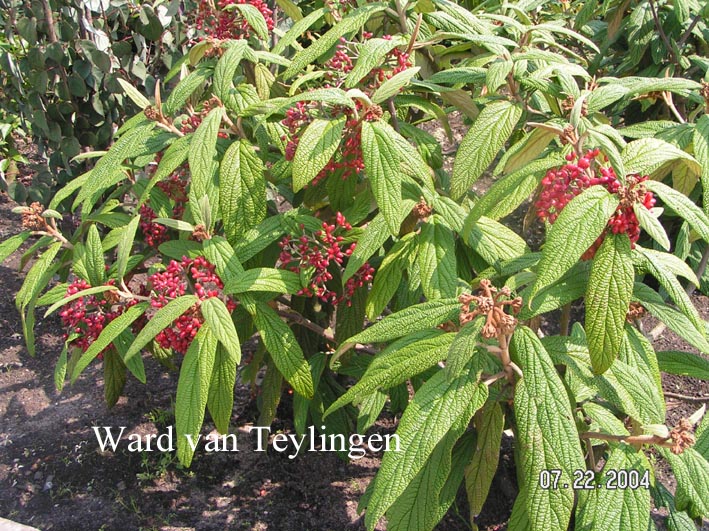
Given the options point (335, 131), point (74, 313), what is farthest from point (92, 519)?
point (335, 131)

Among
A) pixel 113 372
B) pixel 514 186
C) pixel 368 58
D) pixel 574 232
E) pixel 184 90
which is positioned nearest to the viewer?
pixel 574 232

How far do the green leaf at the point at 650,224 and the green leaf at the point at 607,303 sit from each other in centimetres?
7

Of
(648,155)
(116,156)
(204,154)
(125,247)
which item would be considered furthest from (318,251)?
(648,155)

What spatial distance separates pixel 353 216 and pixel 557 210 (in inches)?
25.1

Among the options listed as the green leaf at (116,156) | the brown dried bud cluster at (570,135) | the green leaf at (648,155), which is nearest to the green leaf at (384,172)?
the brown dried bud cluster at (570,135)

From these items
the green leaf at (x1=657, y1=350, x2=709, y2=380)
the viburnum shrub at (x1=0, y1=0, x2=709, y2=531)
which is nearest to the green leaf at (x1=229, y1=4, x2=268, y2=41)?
the viburnum shrub at (x1=0, y1=0, x2=709, y2=531)

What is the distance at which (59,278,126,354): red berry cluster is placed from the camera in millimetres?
1876

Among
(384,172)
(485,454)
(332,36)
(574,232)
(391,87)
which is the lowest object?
(485,454)

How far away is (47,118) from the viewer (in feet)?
11.1

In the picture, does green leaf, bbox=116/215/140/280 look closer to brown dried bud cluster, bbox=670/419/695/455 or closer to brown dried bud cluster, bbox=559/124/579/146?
brown dried bud cluster, bbox=559/124/579/146

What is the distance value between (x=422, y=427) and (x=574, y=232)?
480mm

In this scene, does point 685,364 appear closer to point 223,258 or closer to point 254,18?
point 223,258

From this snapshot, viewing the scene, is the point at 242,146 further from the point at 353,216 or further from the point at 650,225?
the point at 650,225

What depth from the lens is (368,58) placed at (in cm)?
166
